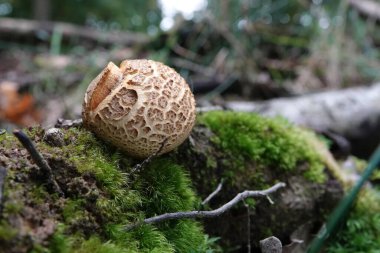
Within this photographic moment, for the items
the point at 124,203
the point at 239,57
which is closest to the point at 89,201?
the point at 124,203

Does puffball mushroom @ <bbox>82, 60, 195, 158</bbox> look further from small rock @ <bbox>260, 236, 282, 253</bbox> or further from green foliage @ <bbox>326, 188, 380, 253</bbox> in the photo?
green foliage @ <bbox>326, 188, 380, 253</bbox>

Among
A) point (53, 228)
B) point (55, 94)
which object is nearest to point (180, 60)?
point (55, 94)

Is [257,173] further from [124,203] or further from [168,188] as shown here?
[124,203]

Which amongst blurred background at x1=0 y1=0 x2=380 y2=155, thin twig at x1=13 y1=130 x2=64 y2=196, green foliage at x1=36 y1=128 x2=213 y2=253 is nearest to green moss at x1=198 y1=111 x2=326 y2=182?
green foliage at x1=36 y1=128 x2=213 y2=253

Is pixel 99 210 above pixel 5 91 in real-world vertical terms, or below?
above

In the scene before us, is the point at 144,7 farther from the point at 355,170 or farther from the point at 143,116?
the point at 143,116

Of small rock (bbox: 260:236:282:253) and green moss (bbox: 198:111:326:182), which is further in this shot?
green moss (bbox: 198:111:326:182)

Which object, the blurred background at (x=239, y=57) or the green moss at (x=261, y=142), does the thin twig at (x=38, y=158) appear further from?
the blurred background at (x=239, y=57)

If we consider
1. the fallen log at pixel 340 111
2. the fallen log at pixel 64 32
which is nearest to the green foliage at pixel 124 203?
the fallen log at pixel 340 111
